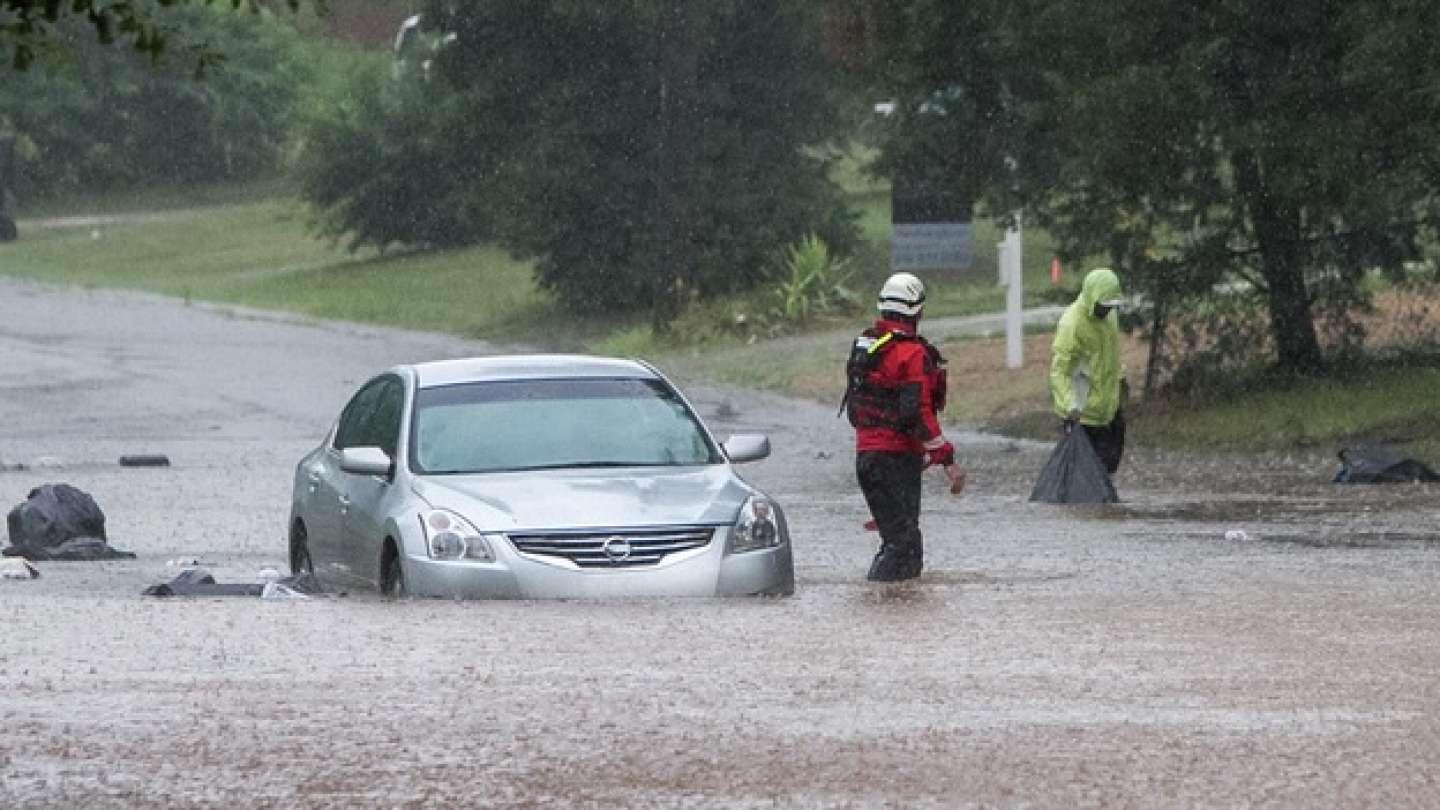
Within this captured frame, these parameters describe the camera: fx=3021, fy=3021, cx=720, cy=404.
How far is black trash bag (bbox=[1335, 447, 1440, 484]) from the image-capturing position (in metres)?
21.4

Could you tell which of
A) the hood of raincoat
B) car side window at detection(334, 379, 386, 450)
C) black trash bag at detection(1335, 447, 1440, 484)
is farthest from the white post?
car side window at detection(334, 379, 386, 450)

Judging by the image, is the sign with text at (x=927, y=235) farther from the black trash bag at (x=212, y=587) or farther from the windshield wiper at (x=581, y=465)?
the windshield wiper at (x=581, y=465)

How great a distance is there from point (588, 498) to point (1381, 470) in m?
9.38

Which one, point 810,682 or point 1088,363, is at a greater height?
point 1088,363

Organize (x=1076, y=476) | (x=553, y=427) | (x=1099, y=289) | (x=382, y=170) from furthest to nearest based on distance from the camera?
1. (x=382, y=170)
2. (x=1076, y=476)
3. (x=1099, y=289)
4. (x=553, y=427)

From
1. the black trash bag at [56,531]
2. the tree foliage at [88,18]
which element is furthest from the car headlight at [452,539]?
the tree foliage at [88,18]

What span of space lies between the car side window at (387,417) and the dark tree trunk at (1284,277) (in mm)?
11860

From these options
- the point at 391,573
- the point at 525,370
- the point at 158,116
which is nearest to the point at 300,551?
the point at 525,370

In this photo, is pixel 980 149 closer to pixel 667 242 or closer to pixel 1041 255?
pixel 667 242

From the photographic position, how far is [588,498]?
44.9ft

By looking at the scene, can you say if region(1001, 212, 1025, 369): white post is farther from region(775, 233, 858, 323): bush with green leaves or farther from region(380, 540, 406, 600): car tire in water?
region(380, 540, 406, 600): car tire in water

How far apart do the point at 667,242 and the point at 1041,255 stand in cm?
779

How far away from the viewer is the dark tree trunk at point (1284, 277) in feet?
85.0

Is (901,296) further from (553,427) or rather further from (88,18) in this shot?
(88,18)
